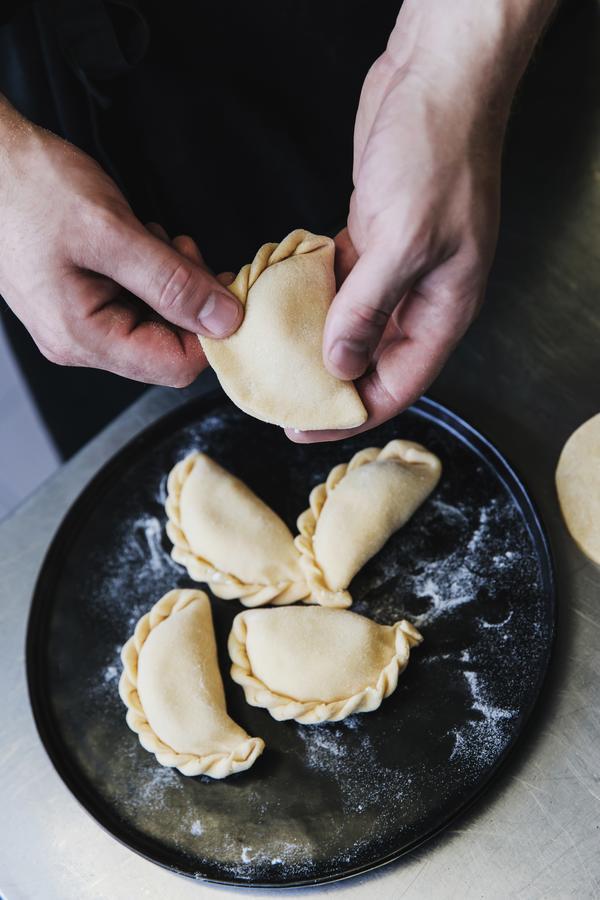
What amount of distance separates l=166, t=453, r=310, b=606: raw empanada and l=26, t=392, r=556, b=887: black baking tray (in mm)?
37

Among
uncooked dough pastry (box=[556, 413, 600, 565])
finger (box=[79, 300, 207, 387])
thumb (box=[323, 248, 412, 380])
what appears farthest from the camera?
uncooked dough pastry (box=[556, 413, 600, 565])

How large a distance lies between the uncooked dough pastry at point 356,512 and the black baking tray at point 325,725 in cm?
4

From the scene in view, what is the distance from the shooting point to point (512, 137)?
1.84 meters

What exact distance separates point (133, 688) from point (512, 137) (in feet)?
4.73

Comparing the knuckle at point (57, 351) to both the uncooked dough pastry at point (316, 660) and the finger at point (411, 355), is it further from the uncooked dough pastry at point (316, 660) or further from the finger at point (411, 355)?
the uncooked dough pastry at point (316, 660)

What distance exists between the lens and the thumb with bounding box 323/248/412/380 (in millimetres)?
1067

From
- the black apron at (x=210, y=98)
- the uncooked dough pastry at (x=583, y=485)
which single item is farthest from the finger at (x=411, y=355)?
the black apron at (x=210, y=98)

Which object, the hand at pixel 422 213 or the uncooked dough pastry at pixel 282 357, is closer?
the hand at pixel 422 213

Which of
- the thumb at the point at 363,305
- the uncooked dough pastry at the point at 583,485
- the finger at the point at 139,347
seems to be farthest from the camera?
the uncooked dough pastry at the point at 583,485

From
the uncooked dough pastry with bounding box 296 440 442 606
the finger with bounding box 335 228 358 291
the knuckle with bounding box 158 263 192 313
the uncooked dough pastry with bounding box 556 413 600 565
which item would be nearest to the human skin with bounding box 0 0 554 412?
the knuckle with bounding box 158 263 192 313

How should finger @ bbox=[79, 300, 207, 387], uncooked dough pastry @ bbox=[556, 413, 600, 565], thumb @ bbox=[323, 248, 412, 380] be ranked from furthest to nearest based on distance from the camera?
1. uncooked dough pastry @ bbox=[556, 413, 600, 565]
2. finger @ bbox=[79, 300, 207, 387]
3. thumb @ bbox=[323, 248, 412, 380]

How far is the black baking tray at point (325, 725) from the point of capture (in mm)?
1153

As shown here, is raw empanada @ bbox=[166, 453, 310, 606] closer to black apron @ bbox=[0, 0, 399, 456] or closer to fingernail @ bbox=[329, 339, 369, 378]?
fingernail @ bbox=[329, 339, 369, 378]

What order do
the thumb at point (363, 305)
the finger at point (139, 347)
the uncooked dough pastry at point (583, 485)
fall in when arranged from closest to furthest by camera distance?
the thumb at point (363, 305) < the finger at point (139, 347) < the uncooked dough pastry at point (583, 485)
